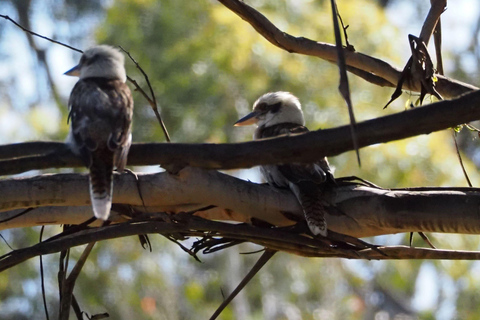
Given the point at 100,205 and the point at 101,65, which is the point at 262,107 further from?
→ the point at 100,205

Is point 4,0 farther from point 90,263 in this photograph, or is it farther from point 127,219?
point 127,219

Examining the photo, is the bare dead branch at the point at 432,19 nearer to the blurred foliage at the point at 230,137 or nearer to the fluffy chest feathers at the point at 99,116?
the fluffy chest feathers at the point at 99,116

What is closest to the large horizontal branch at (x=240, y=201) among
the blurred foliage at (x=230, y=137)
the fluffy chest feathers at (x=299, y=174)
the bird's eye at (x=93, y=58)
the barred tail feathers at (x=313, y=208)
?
the barred tail feathers at (x=313, y=208)

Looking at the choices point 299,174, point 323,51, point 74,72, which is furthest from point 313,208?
point 74,72

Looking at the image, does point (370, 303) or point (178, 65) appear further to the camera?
point (370, 303)

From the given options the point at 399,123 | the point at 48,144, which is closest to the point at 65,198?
the point at 48,144

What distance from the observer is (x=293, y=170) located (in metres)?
3.30

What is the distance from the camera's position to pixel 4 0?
12.5 m

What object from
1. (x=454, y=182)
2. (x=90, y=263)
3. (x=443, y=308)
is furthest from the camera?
(x=443, y=308)

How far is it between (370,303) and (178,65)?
6.30 meters

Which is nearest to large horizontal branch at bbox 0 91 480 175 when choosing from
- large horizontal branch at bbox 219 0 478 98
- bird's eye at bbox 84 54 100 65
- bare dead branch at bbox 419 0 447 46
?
large horizontal branch at bbox 219 0 478 98

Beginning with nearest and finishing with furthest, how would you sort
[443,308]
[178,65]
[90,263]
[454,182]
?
[454,182], [178,65], [90,263], [443,308]

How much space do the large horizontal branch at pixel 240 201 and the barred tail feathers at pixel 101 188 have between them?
0.15 meters

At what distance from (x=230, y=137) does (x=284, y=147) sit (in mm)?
5109
